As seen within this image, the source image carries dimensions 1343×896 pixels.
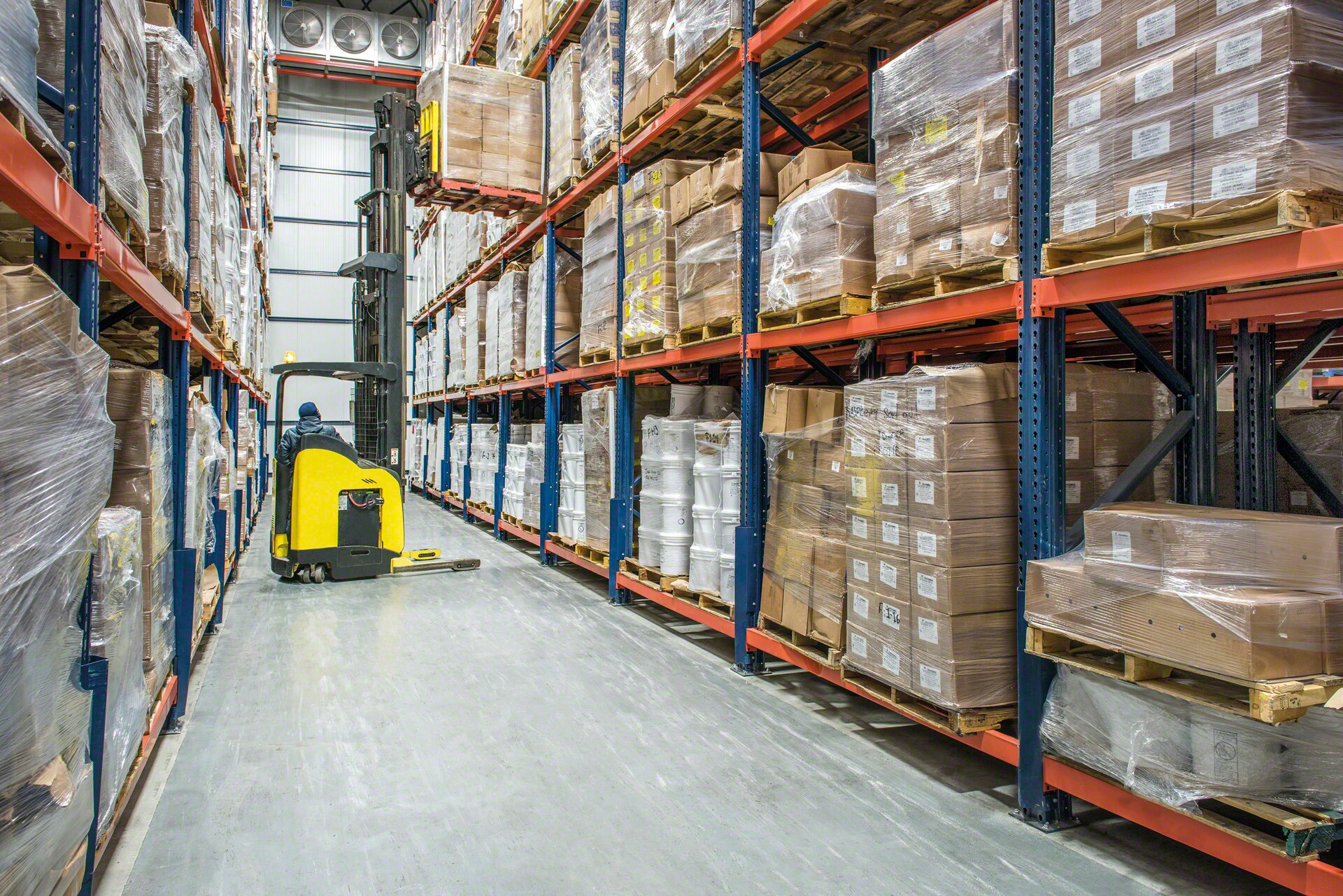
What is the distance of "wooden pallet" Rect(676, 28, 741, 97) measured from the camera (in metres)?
4.82

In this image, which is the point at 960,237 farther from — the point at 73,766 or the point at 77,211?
the point at 73,766

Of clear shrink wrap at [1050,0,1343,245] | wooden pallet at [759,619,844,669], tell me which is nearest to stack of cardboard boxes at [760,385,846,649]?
wooden pallet at [759,619,844,669]

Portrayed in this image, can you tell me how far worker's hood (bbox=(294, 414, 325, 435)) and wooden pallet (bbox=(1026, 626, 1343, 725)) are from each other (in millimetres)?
6299

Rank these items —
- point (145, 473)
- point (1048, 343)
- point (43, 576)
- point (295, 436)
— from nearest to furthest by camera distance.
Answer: point (43, 576) < point (1048, 343) < point (145, 473) < point (295, 436)

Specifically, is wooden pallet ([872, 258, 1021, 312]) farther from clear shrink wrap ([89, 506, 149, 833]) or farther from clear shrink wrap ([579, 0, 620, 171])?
clear shrink wrap ([579, 0, 620, 171])

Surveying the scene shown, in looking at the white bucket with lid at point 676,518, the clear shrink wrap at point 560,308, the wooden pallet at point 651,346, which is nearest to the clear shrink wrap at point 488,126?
the clear shrink wrap at point 560,308

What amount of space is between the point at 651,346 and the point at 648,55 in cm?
202

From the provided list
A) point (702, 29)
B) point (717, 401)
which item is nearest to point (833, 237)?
point (702, 29)

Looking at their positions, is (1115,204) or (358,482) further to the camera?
(358,482)

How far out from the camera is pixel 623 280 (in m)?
6.44

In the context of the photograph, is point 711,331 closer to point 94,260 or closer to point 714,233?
point 714,233

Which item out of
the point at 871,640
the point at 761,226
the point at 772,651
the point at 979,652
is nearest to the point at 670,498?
the point at 772,651

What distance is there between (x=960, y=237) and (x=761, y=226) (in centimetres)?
167

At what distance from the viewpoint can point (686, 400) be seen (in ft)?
19.6
